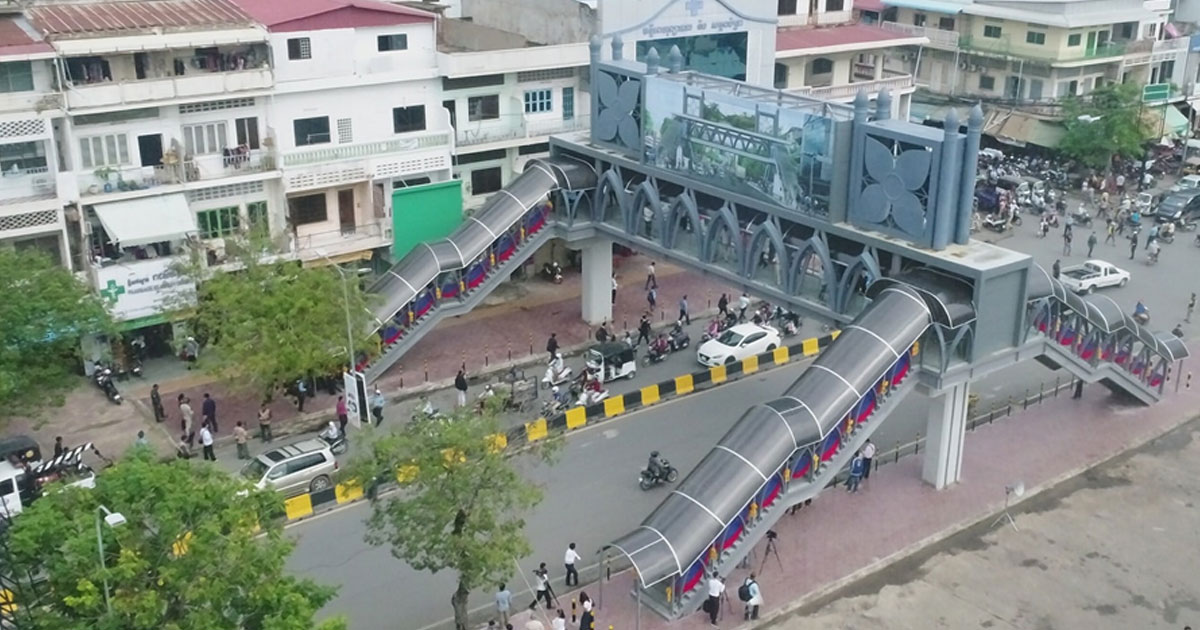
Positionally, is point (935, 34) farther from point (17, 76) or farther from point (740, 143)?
point (17, 76)

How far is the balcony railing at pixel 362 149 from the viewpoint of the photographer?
136 feet

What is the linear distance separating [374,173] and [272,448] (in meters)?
11.8

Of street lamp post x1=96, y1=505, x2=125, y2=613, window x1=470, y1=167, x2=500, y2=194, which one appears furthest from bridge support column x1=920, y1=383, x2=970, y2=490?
window x1=470, y1=167, x2=500, y2=194

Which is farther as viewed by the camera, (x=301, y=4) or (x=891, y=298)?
(x=301, y=4)

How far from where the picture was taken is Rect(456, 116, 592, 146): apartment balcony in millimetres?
45688

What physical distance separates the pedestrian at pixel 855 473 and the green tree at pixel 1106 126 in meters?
Answer: 36.1

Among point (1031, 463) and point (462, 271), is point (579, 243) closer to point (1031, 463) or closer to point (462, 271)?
point (462, 271)

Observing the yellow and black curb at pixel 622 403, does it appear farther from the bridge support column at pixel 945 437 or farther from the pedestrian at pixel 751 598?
the pedestrian at pixel 751 598

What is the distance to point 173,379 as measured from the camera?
39.2 meters

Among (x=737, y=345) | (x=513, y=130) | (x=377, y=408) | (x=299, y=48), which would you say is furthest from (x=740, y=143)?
(x=299, y=48)

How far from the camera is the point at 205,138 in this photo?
Answer: 1599 inches

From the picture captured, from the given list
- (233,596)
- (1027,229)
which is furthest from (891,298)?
(1027,229)

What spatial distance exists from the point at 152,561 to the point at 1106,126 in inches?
2148

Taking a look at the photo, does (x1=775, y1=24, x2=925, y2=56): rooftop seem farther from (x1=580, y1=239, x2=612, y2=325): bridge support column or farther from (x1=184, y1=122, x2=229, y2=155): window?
(x1=184, y1=122, x2=229, y2=155): window
